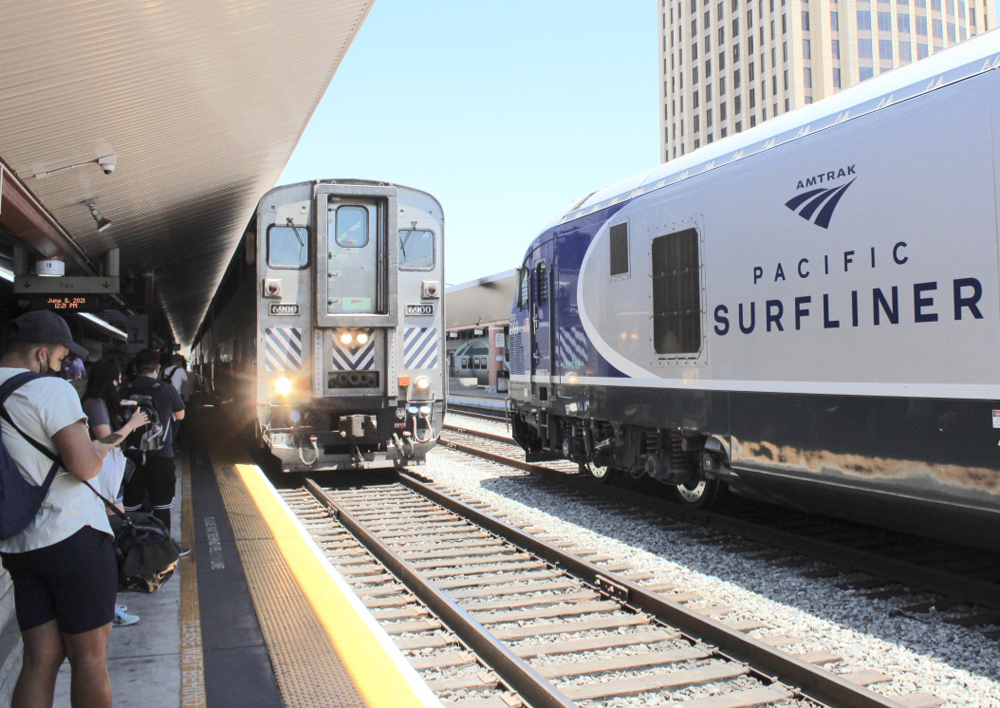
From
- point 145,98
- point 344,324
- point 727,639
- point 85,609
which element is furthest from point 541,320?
point 85,609

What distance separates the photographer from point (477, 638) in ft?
16.5

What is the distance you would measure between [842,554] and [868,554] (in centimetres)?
22

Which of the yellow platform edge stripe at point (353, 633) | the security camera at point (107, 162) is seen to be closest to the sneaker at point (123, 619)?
the yellow platform edge stripe at point (353, 633)

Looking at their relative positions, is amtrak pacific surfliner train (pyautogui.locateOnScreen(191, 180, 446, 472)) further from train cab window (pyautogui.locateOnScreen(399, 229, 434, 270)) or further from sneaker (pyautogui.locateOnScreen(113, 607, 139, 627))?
sneaker (pyautogui.locateOnScreen(113, 607, 139, 627))

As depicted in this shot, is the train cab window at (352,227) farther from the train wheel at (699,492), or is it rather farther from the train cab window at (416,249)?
the train wheel at (699,492)

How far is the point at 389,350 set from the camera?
36.8ft

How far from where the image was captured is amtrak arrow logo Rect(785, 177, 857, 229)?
5.88 m

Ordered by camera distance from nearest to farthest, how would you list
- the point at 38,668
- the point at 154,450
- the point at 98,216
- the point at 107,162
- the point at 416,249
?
1. the point at 38,668
2. the point at 154,450
3. the point at 107,162
4. the point at 416,249
5. the point at 98,216

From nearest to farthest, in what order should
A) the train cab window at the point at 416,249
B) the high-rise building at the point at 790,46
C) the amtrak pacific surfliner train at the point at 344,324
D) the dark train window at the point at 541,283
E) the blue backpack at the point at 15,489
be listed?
the blue backpack at the point at 15,489
the dark train window at the point at 541,283
the amtrak pacific surfliner train at the point at 344,324
the train cab window at the point at 416,249
the high-rise building at the point at 790,46

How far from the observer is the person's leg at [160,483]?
21.8ft

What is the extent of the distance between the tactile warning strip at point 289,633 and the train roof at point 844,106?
4.90 m

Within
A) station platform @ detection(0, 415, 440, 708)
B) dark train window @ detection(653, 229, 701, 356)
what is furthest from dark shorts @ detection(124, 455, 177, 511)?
dark train window @ detection(653, 229, 701, 356)

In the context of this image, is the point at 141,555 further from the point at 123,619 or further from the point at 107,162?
the point at 107,162

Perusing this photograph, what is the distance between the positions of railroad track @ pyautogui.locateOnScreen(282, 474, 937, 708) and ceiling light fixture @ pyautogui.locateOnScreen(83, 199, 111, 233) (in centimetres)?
865
